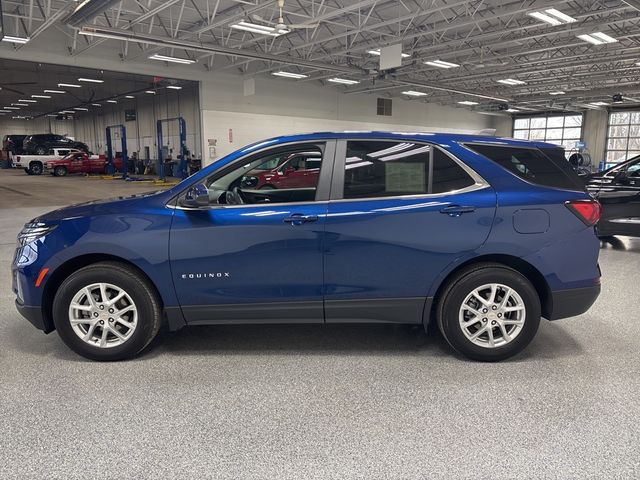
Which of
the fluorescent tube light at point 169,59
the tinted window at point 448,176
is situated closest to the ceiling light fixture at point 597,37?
the fluorescent tube light at point 169,59

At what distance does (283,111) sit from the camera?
24.5 m

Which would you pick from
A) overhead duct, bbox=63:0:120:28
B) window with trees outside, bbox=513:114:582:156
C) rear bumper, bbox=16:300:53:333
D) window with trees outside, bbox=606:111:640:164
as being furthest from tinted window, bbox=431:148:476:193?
window with trees outside, bbox=513:114:582:156

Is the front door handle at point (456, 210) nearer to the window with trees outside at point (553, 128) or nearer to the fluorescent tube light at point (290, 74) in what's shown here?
the fluorescent tube light at point (290, 74)

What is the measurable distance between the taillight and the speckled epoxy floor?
104 centimetres

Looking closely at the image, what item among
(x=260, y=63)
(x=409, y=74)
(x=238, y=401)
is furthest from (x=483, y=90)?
(x=238, y=401)

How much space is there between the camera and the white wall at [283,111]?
21734 mm

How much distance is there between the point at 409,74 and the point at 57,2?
1473 centimetres

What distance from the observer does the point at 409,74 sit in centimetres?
2275

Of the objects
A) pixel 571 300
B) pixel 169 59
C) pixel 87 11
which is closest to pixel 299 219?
pixel 571 300

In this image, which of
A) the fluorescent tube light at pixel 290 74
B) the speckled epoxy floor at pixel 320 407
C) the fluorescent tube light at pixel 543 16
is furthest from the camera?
the fluorescent tube light at pixel 290 74

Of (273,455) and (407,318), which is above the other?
(407,318)

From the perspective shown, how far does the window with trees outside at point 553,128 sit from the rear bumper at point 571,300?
32359 mm

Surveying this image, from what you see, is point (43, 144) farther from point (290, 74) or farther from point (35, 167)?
point (290, 74)

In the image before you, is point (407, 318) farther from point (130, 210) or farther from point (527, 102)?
point (527, 102)
